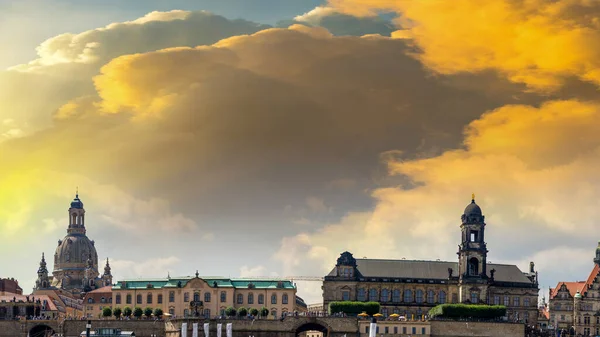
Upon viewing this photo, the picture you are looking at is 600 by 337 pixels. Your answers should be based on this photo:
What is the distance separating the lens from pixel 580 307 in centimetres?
14700

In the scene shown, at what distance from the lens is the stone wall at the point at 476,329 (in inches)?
4825

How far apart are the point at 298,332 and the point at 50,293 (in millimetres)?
57939

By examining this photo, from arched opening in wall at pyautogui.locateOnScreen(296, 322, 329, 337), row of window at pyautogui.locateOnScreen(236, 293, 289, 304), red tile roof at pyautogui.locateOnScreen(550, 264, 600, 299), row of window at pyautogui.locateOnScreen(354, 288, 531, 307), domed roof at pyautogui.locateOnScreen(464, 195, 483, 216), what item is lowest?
arched opening in wall at pyautogui.locateOnScreen(296, 322, 329, 337)

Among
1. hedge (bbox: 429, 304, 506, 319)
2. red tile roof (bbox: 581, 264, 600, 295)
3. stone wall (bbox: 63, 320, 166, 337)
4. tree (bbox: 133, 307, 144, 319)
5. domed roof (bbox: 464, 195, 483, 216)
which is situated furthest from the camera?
red tile roof (bbox: 581, 264, 600, 295)

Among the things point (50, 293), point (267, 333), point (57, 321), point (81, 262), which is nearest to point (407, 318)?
point (267, 333)

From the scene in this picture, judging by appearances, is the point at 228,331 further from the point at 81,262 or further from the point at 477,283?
the point at 81,262

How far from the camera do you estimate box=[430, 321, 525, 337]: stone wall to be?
123 meters

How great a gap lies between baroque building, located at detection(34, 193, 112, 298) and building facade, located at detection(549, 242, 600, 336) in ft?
255

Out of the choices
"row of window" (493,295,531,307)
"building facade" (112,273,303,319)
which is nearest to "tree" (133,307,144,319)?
"building facade" (112,273,303,319)

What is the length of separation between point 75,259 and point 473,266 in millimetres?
82005

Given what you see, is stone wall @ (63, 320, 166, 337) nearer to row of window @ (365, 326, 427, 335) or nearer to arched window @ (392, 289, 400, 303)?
row of window @ (365, 326, 427, 335)

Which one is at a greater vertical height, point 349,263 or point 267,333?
point 349,263

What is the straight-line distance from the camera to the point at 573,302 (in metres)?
149

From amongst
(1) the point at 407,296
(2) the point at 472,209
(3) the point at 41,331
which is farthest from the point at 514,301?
(3) the point at 41,331
